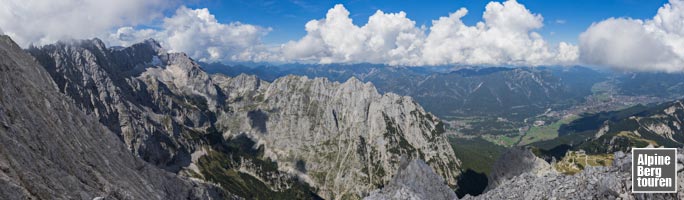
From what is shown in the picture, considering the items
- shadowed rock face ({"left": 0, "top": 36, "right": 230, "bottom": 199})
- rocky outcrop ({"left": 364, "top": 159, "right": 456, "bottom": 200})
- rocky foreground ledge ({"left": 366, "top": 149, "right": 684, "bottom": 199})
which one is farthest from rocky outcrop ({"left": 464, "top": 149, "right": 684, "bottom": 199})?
shadowed rock face ({"left": 0, "top": 36, "right": 230, "bottom": 199})

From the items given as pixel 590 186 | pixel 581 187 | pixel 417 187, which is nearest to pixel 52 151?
pixel 417 187

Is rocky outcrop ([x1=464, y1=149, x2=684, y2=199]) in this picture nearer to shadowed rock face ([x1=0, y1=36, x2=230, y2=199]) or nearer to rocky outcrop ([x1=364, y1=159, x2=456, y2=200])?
rocky outcrop ([x1=364, y1=159, x2=456, y2=200])

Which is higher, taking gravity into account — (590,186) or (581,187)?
(590,186)

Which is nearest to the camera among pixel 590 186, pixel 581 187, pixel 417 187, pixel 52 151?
pixel 590 186

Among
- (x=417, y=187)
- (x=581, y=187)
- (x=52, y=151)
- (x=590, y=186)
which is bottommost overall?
(x=417, y=187)

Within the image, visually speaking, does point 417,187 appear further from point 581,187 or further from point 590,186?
point 590,186
